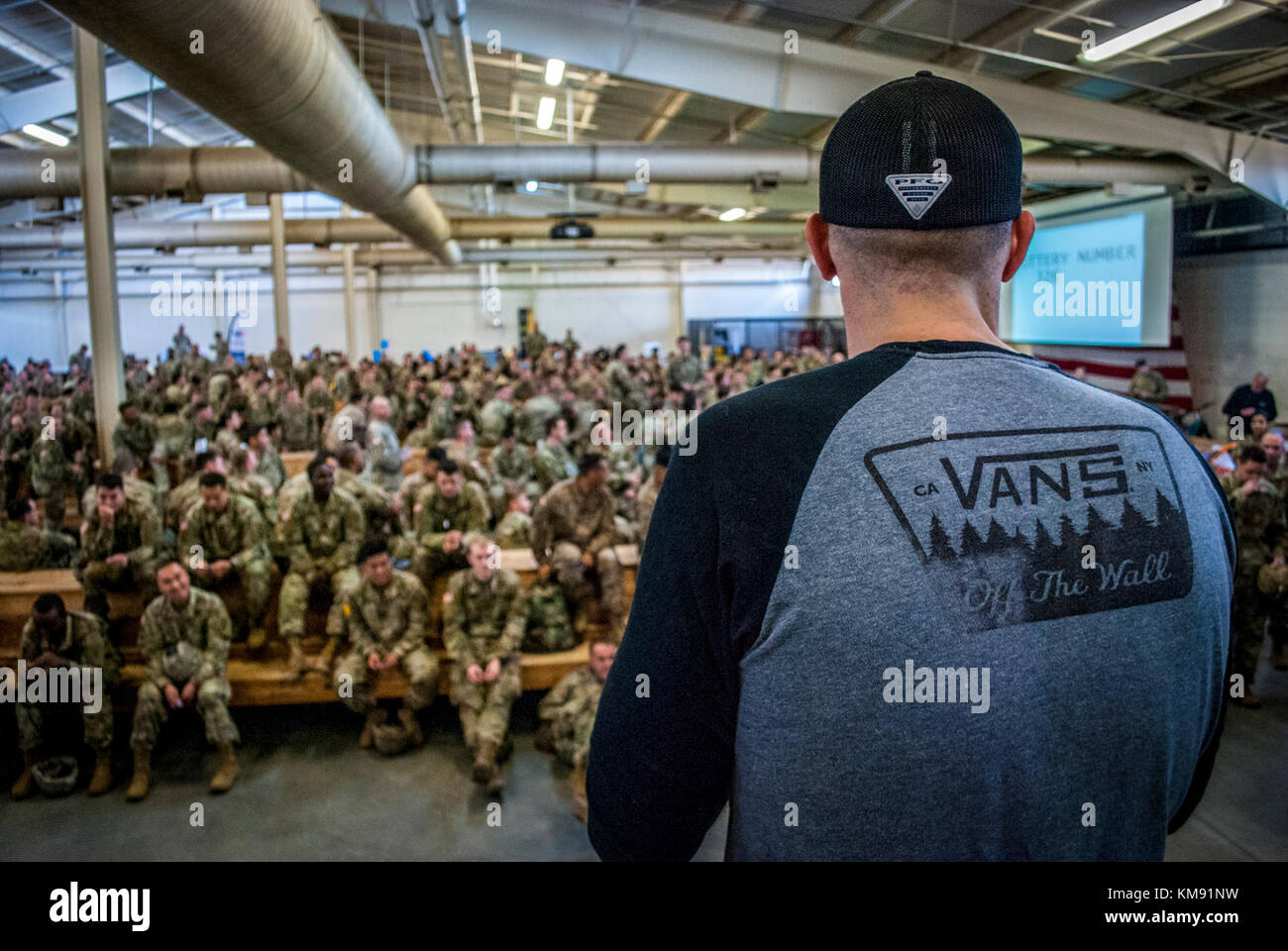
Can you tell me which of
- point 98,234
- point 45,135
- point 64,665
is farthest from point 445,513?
point 45,135

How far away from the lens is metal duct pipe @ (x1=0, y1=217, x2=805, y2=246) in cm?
1630

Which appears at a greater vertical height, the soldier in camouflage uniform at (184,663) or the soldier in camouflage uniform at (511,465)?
the soldier in camouflage uniform at (511,465)

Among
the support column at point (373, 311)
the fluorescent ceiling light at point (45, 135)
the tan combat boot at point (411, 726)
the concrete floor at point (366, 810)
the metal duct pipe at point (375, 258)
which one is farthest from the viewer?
the support column at point (373, 311)

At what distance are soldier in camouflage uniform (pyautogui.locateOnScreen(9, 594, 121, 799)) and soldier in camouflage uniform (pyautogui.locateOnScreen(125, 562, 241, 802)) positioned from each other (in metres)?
0.17

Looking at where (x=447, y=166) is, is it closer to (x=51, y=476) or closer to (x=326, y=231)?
(x=51, y=476)

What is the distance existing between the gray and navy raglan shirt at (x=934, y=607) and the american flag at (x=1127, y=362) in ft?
42.6

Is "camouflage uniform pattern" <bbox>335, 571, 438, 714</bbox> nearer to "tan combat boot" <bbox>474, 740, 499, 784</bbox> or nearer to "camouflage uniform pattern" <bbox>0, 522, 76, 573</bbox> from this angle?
"tan combat boot" <bbox>474, 740, 499, 784</bbox>

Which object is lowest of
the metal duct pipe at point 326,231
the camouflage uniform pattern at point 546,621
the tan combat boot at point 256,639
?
the tan combat boot at point 256,639

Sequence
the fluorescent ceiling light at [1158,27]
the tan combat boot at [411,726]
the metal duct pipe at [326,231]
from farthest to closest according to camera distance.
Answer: the metal duct pipe at [326,231], the fluorescent ceiling light at [1158,27], the tan combat boot at [411,726]

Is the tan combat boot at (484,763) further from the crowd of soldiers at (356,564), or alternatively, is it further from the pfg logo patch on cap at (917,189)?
the pfg logo patch on cap at (917,189)

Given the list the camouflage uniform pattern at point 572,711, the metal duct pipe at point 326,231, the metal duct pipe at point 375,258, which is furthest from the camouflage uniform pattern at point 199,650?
the metal duct pipe at point 375,258

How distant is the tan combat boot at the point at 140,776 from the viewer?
15.7 ft

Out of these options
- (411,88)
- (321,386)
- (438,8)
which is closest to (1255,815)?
(438,8)

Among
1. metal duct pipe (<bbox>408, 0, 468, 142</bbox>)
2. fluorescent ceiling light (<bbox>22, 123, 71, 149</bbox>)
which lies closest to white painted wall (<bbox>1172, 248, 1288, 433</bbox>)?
metal duct pipe (<bbox>408, 0, 468, 142</bbox>)
